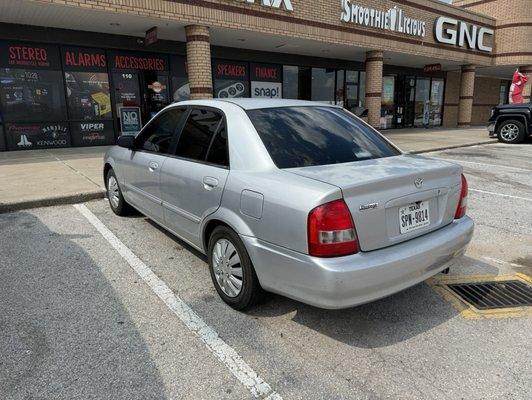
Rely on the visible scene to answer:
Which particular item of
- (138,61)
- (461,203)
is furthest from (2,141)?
(461,203)

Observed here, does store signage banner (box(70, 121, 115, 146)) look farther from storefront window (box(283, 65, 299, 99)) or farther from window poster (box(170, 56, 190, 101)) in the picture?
storefront window (box(283, 65, 299, 99))

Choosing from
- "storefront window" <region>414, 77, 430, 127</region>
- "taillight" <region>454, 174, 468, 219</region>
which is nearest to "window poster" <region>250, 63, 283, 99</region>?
"storefront window" <region>414, 77, 430, 127</region>

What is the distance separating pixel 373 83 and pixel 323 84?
2.72 metres

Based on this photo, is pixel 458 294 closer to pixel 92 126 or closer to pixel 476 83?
pixel 92 126

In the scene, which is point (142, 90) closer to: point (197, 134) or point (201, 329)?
point (197, 134)

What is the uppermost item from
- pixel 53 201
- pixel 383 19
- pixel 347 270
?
pixel 383 19

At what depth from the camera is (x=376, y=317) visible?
9.95ft

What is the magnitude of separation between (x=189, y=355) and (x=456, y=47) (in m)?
20.2

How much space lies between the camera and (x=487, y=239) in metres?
4.76

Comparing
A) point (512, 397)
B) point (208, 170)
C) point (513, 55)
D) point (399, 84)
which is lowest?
point (512, 397)

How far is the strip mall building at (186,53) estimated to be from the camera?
417 inches

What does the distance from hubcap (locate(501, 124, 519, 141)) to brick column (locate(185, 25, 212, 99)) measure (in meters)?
10.9

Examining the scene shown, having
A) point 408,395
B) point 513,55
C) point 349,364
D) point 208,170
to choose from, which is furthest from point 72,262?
point 513,55

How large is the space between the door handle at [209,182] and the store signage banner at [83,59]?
34.7 feet
